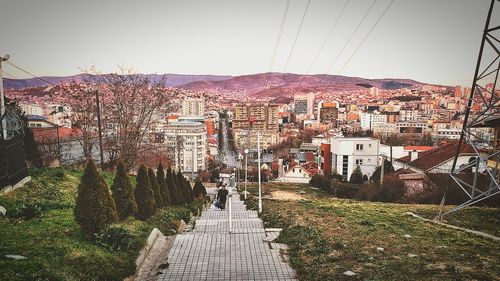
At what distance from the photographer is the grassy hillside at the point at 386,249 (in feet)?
20.7

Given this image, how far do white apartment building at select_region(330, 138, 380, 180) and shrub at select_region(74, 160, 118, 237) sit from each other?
42093 mm

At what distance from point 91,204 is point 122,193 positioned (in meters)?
1.98

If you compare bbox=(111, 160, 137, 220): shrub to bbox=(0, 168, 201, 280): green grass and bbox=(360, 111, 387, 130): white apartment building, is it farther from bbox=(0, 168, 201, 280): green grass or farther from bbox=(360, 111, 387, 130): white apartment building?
bbox=(360, 111, 387, 130): white apartment building

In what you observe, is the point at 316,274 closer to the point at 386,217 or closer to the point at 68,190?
the point at 386,217

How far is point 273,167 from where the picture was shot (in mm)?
79062

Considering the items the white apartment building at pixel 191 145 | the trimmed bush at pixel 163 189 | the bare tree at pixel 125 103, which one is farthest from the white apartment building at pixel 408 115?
the trimmed bush at pixel 163 189

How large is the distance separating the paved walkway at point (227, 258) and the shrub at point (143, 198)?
1.82 m

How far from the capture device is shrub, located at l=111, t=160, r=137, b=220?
358 inches

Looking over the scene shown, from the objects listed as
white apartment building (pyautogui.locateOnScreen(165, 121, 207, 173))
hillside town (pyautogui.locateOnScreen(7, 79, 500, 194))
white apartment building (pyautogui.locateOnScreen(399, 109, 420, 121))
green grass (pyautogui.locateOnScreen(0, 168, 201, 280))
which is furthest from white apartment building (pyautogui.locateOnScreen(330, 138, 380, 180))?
white apartment building (pyautogui.locateOnScreen(399, 109, 420, 121))

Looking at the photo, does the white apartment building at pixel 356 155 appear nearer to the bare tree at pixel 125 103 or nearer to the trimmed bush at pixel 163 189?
the bare tree at pixel 125 103

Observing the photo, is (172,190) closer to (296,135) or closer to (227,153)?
(296,135)

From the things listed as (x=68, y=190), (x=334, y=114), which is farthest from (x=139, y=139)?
(x=334, y=114)

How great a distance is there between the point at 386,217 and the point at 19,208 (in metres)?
12.2

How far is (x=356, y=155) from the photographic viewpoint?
46.5 meters
